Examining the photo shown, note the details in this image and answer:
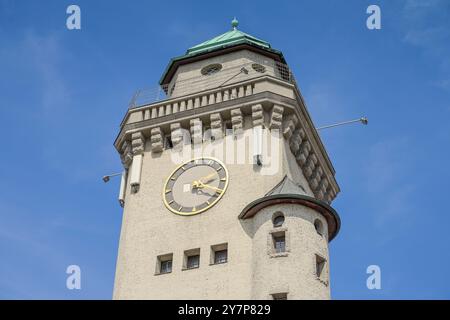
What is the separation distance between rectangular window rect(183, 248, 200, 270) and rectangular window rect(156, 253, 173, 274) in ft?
2.54

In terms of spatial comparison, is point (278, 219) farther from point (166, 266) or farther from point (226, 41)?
point (226, 41)

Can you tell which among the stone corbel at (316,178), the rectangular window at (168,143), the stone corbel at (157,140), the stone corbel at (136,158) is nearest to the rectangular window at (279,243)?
the stone corbel at (136,158)

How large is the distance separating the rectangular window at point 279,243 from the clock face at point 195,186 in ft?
14.5

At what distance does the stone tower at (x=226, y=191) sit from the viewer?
3625 cm

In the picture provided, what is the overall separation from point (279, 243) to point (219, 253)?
10.4 ft

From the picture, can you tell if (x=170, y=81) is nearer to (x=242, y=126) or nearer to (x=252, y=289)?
(x=242, y=126)

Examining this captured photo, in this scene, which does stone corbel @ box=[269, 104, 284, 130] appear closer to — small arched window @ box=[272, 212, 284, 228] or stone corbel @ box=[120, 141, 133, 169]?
small arched window @ box=[272, 212, 284, 228]

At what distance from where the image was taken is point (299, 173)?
43625mm

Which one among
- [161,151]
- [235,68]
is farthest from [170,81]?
[161,151]

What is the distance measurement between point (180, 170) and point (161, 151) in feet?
7.08

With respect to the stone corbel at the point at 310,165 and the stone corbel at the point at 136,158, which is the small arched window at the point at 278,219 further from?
the stone corbel at the point at 136,158

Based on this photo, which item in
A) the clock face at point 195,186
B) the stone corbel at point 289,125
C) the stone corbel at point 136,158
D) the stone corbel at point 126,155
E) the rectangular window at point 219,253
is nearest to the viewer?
the rectangular window at point 219,253

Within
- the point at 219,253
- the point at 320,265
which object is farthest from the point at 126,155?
the point at 320,265

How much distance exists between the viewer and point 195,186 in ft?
134
